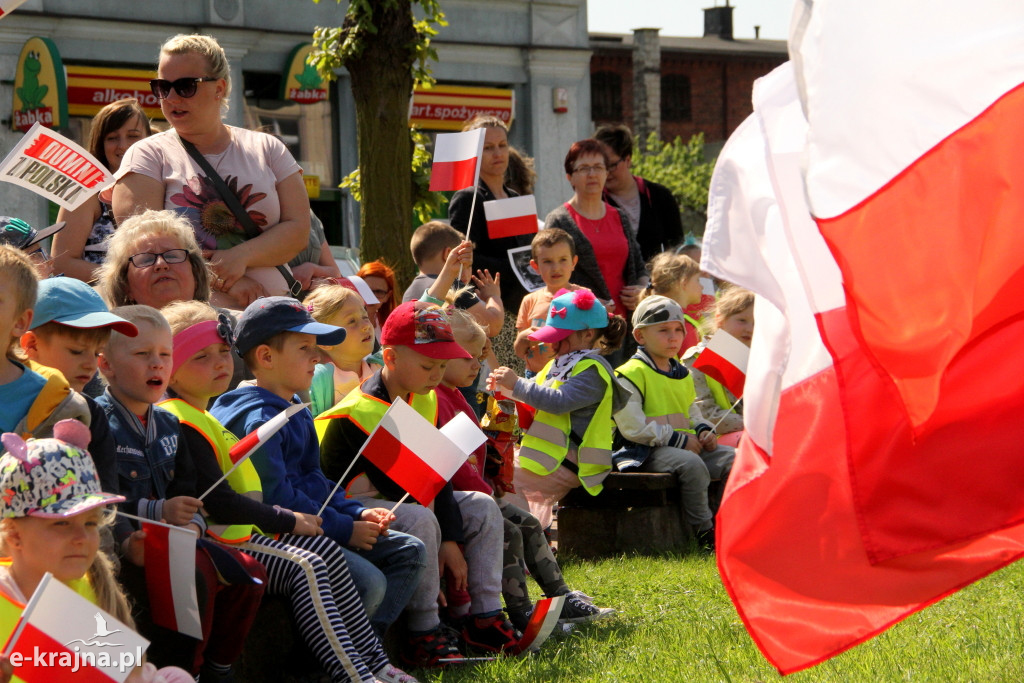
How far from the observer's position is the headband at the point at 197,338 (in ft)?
14.5

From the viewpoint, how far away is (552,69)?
23797 mm

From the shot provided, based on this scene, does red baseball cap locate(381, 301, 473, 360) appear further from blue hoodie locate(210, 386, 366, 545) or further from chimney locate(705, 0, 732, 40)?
chimney locate(705, 0, 732, 40)

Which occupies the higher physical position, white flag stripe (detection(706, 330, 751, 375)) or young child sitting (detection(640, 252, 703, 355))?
young child sitting (detection(640, 252, 703, 355))

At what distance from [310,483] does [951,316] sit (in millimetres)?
2261

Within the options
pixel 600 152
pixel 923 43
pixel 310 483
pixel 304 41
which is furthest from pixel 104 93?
pixel 923 43

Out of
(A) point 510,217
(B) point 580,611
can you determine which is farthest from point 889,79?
(A) point 510,217

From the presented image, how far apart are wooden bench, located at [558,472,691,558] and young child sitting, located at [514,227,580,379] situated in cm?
81

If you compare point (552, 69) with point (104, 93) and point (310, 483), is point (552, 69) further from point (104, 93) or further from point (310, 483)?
point (310, 483)

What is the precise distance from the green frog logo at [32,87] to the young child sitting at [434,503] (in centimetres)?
1477

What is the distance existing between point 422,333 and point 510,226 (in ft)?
8.79

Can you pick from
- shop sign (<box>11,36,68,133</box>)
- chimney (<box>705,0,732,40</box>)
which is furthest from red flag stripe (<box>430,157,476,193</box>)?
chimney (<box>705,0,732,40</box>)

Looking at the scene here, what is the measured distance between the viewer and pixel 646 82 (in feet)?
149

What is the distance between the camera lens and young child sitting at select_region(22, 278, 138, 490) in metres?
3.97


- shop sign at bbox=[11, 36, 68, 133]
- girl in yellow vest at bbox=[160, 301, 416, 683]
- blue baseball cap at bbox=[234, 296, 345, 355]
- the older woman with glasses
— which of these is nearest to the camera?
girl in yellow vest at bbox=[160, 301, 416, 683]
